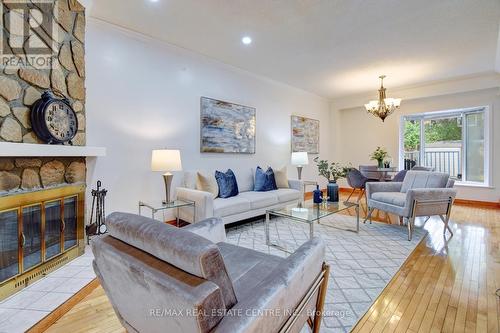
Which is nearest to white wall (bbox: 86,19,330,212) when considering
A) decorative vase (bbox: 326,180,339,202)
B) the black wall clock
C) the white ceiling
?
the white ceiling

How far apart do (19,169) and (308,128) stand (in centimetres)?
540

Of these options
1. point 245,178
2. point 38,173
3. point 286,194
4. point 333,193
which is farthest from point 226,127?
point 38,173

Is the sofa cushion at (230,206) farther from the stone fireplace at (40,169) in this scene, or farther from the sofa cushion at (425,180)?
the sofa cushion at (425,180)

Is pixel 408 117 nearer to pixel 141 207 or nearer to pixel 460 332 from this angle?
pixel 460 332

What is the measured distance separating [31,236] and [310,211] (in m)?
2.77

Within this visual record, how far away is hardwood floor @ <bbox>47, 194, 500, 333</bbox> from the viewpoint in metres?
1.59

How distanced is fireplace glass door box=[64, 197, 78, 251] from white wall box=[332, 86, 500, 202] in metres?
6.23

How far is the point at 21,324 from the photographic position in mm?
1529

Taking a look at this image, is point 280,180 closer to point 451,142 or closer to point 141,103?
point 141,103

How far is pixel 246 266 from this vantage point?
149 centimetres

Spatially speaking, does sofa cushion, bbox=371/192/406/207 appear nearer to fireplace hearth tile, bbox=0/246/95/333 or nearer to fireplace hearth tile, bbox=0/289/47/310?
fireplace hearth tile, bbox=0/246/95/333

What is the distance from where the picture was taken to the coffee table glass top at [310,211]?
281 centimetres

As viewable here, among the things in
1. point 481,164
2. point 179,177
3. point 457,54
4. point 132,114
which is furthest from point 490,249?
point 132,114
